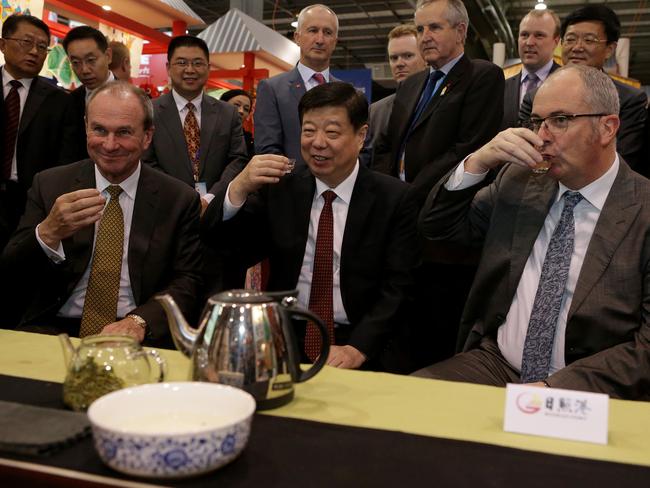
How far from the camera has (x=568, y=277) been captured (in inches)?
76.5

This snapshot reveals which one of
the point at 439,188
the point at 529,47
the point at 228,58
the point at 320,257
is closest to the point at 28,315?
the point at 320,257

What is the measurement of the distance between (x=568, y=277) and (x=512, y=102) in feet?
7.29

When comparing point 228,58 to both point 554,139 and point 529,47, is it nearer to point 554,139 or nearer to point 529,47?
point 529,47

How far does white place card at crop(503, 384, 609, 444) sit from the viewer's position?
1111mm

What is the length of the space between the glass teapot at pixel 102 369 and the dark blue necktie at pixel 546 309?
1.16m

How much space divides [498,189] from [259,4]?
8.50 metres

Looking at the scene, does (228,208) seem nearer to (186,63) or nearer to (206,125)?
(206,125)

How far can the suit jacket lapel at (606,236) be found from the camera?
73.8 inches

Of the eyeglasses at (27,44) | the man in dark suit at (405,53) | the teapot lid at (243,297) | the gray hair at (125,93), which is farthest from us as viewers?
the man in dark suit at (405,53)

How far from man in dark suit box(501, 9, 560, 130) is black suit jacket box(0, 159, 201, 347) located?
2181mm

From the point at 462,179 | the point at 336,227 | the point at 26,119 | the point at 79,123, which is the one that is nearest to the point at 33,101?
the point at 26,119

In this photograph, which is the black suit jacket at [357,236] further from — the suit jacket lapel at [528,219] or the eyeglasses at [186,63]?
the eyeglasses at [186,63]

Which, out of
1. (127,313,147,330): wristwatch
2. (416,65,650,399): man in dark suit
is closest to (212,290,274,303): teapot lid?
(416,65,650,399): man in dark suit

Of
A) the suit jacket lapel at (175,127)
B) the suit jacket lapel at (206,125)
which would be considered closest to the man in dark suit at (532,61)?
the suit jacket lapel at (206,125)
